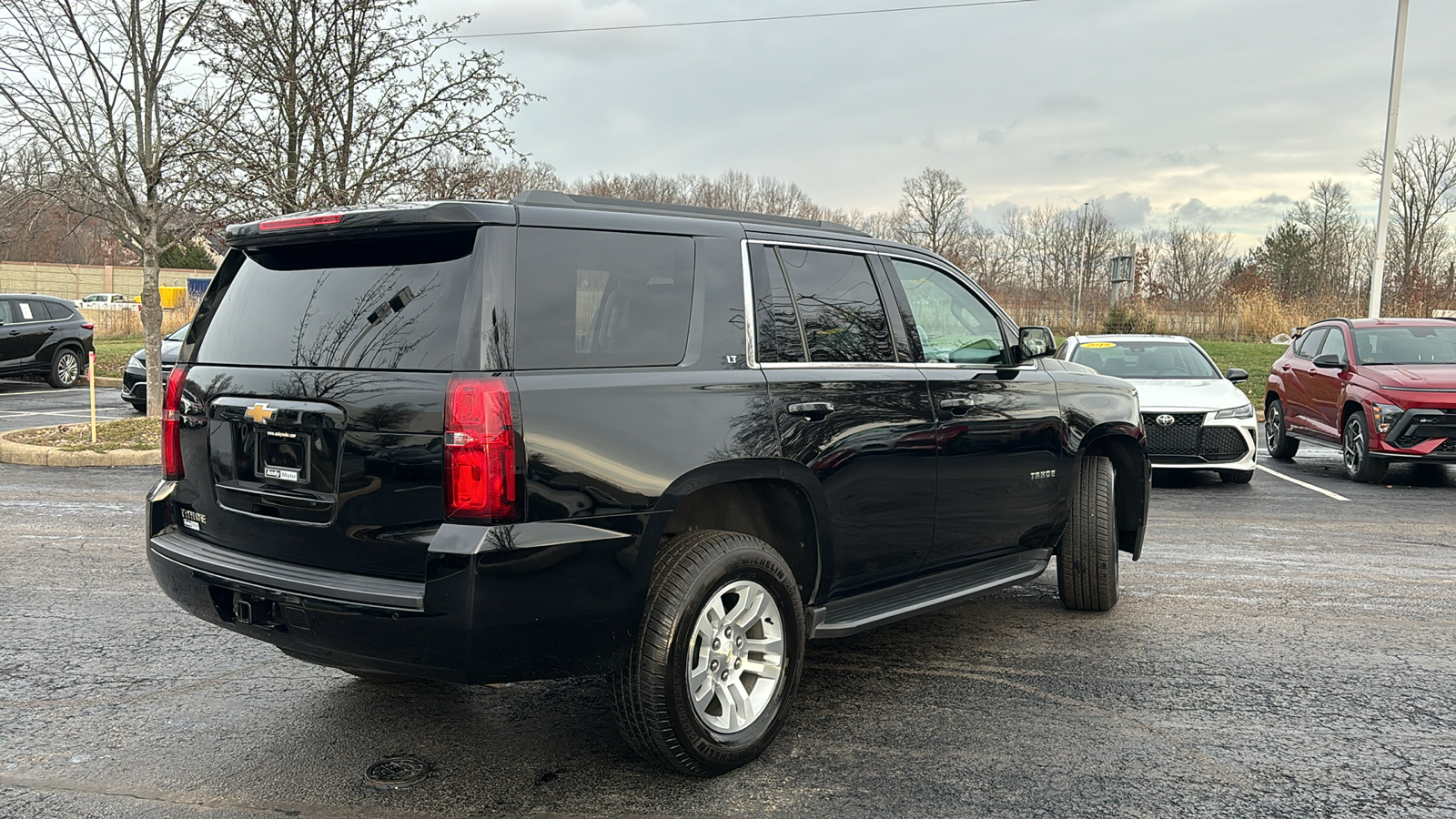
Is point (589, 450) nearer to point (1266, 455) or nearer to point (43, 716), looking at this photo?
point (43, 716)

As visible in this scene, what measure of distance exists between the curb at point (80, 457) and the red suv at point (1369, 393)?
489 inches

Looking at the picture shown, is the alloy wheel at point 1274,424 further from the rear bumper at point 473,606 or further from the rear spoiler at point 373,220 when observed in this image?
the rear spoiler at point 373,220

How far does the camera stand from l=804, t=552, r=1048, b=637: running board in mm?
4098

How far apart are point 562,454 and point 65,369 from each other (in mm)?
21112

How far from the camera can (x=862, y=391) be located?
4227mm

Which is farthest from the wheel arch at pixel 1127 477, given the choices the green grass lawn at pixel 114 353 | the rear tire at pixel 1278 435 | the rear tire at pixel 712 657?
the green grass lawn at pixel 114 353

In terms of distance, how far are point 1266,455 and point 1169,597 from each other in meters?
8.64

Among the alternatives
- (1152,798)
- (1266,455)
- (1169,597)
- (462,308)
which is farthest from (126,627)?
(1266,455)

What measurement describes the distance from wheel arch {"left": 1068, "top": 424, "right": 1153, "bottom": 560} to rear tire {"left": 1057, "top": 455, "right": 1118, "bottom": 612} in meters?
0.12

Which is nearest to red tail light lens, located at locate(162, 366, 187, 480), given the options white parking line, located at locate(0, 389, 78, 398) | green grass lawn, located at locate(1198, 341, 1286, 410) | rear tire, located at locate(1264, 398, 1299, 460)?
rear tire, located at locate(1264, 398, 1299, 460)

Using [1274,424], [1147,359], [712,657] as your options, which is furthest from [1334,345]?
[712,657]

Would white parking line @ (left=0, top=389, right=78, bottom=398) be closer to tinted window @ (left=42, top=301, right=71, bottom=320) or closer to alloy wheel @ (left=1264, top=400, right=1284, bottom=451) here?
tinted window @ (left=42, top=301, right=71, bottom=320)

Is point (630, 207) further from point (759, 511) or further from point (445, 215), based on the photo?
point (759, 511)

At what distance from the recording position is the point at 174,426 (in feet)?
13.2
